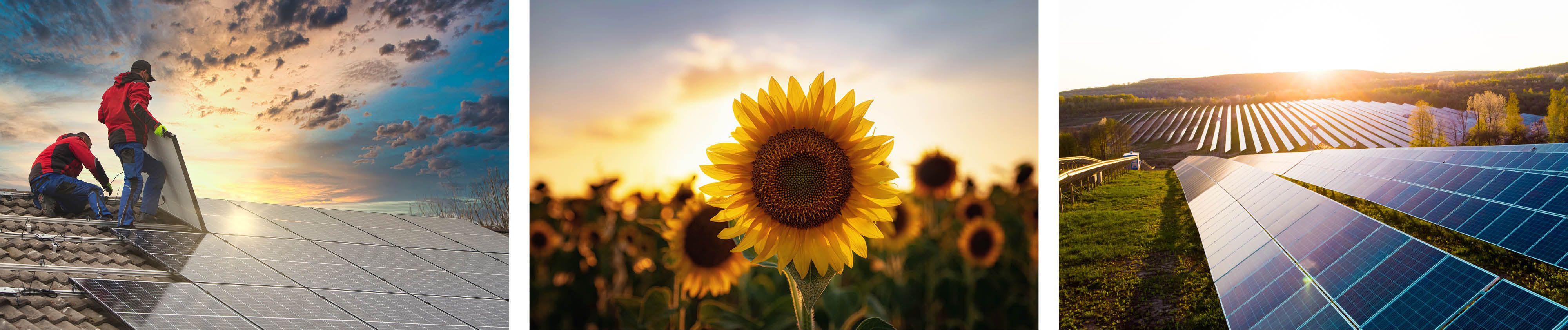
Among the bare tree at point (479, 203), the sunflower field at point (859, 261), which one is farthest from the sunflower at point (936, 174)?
the bare tree at point (479, 203)

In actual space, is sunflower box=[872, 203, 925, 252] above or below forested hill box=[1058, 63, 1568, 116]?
below

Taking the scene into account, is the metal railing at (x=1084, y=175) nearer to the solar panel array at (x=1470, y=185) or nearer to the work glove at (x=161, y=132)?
the solar panel array at (x=1470, y=185)

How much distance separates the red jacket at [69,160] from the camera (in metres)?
2.24

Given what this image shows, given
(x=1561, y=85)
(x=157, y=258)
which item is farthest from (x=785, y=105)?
(x=1561, y=85)

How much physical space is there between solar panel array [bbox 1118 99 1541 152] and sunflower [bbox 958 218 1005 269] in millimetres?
704

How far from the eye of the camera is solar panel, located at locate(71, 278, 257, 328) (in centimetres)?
220

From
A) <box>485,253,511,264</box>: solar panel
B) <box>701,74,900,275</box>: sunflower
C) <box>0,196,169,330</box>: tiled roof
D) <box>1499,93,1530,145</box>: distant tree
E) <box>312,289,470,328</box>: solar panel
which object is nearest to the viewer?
<box>701,74,900,275</box>: sunflower

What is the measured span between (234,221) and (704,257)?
1740 millimetres

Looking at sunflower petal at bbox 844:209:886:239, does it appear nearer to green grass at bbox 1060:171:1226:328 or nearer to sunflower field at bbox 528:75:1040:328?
sunflower field at bbox 528:75:1040:328

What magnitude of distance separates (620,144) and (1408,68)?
3203 millimetres

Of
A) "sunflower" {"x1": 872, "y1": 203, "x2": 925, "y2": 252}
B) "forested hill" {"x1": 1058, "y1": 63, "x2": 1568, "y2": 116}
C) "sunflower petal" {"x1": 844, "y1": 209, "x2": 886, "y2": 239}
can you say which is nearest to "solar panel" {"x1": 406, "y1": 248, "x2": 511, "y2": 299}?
"sunflower" {"x1": 872, "y1": 203, "x2": 925, "y2": 252}

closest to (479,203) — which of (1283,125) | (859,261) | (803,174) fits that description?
(859,261)

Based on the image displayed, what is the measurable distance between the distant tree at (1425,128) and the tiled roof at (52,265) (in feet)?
15.4

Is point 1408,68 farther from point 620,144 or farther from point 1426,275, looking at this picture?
point 620,144
